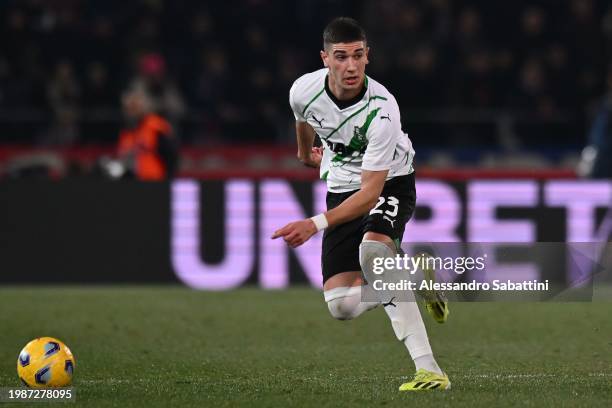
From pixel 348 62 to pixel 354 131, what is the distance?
1.26 feet

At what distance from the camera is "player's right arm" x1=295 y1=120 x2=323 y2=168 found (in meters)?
6.98

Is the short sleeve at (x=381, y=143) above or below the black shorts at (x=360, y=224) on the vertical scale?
above

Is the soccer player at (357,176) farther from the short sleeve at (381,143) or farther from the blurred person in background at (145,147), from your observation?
the blurred person in background at (145,147)

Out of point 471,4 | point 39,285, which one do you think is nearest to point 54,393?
point 39,285

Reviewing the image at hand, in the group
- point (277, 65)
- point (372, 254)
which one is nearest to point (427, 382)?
point (372, 254)

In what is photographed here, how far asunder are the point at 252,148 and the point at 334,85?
28.6 ft

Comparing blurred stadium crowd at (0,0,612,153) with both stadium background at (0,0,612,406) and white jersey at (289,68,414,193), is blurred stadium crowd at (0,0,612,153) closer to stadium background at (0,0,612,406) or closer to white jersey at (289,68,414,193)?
stadium background at (0,0,612,406)

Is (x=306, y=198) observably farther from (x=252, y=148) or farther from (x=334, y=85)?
(x=334, y=85)

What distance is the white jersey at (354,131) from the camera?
634 cm

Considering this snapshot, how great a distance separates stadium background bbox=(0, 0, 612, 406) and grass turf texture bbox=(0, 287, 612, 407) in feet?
0.11

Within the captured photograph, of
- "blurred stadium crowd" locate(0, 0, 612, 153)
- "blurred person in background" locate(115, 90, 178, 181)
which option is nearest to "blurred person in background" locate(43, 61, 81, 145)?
"blurred stadium crowd" locate(0, 0, 612, 153)

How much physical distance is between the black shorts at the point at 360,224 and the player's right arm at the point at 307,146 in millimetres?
269

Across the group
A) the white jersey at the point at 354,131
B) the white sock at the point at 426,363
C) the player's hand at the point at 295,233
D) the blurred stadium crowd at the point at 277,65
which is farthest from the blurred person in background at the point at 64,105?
the player's hand at the point at 295,233

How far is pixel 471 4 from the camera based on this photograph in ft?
55.9
